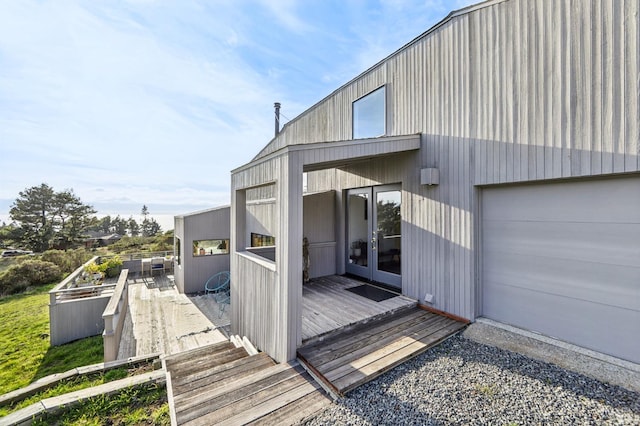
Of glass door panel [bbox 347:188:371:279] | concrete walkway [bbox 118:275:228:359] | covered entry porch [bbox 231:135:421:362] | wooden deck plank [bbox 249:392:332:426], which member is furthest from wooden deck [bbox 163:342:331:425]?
glass door panel [bbox 347:188:371:279]

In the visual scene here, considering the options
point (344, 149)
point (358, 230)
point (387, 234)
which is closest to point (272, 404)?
point (344, 149)

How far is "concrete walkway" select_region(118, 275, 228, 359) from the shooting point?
573 cm

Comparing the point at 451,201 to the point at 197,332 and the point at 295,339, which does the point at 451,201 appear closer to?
the point at 295,339

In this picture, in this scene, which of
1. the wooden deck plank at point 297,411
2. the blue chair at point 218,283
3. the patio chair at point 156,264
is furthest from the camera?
the patio chair at point 156,264

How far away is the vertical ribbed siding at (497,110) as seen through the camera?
2768mm

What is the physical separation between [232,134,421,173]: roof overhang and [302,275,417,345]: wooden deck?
2.24 m

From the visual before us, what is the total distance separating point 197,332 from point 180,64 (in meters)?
6.62

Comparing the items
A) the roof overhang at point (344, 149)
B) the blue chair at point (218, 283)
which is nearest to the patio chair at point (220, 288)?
the blue chair at point (218, 283)

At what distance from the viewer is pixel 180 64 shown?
6.24 metres

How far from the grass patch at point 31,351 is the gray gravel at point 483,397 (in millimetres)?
5807

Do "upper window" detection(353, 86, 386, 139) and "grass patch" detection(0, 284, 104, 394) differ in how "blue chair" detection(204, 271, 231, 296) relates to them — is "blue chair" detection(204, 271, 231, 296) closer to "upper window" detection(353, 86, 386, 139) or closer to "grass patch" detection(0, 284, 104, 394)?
"grass patch" detection(0, 284, 104, 394)

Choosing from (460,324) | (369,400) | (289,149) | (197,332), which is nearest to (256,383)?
(369,400)

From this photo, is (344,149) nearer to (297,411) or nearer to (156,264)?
(297,411)

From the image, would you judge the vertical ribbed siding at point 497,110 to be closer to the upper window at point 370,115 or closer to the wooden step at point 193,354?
the upper window at point 370,115
